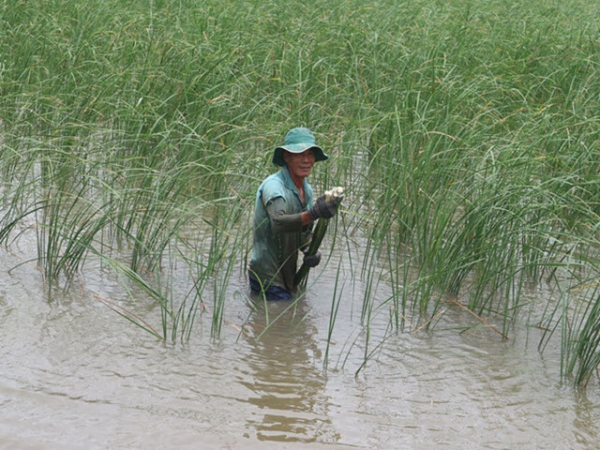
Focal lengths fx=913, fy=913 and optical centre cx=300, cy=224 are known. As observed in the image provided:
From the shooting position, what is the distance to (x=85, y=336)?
13.6 ft

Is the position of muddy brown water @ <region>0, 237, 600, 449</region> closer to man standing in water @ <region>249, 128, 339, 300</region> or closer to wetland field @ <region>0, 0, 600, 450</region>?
wetland field @ <region>0, 0, 600, 450</region>

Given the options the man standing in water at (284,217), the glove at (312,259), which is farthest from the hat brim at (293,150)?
the glove at (312,259)

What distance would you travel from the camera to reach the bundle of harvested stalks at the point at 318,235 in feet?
13.7

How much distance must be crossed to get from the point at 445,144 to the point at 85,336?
234 centimetres

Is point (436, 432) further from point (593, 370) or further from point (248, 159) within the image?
point (248, 159)

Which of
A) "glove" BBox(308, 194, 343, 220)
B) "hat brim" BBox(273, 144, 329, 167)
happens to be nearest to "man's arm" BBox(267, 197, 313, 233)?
"glove" BBox(308, 194, 343, 220)

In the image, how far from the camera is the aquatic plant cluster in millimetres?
4613

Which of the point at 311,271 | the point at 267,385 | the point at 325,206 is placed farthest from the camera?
the point at 311,271

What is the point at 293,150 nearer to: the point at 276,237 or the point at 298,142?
the point at 298,142

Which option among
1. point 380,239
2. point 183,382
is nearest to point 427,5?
point 380,239

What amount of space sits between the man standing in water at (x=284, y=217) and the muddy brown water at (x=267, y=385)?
Answer: 0.18 metres

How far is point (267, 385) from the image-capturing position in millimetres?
3807

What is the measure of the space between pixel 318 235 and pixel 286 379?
0.88 meters

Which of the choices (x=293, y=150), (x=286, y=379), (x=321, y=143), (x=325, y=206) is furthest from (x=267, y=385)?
(x=321, y=143)
